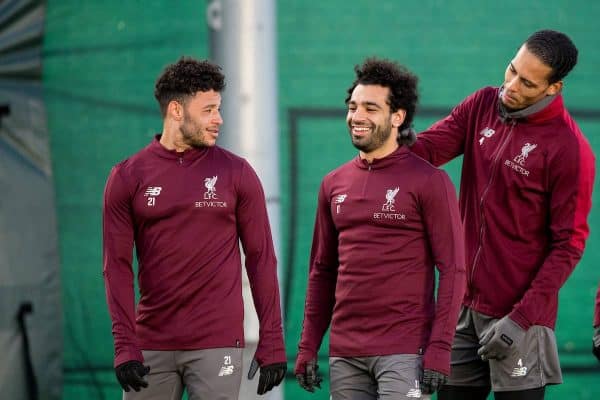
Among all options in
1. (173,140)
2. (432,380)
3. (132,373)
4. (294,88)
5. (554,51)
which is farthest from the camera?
(294,88)

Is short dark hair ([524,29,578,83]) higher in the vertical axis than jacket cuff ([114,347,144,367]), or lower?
higher

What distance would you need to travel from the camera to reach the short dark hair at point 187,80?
16.5 ft

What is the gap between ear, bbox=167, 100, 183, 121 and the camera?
5.04 m

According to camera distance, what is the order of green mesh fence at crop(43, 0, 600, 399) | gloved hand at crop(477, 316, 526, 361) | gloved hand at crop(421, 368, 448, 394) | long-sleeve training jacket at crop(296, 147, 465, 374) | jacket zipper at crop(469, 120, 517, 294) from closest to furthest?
1. gloved hand at crop(421, 368, 448, 394)
2. long-sleeve training jacket at crop(296, 147, 465, 374)
3. gloved hand at crop(477, 316, 526, 361)
4. jacket zipper at crop(469, 120, 517, 294)
5. green mesh fence at crop(43, 0, 600, 399)

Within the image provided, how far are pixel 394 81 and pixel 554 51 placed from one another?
26.9 inches

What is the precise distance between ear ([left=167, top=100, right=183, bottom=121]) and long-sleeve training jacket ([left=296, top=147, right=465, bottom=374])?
76 centimetres

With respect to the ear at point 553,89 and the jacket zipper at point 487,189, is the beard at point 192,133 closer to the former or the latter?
the jacket zipper at point 487,189

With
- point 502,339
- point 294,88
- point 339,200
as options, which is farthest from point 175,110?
point 294,88

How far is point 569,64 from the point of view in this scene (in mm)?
5004

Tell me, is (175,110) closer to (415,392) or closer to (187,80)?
(187,80)

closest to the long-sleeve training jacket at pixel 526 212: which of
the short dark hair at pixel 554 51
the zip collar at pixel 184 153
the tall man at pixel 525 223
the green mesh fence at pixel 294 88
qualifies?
the tall man at pixel 525 223

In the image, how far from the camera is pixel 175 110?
504cm

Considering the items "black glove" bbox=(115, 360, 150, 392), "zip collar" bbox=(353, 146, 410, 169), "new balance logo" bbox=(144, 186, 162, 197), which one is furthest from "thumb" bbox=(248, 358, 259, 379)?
"zip collar" bbox=(353, 146, 410, 169)

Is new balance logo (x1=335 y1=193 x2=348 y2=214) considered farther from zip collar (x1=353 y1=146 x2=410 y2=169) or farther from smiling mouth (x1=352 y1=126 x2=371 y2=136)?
smiling mouth (x1=352 y1=126 x2=371 y2=136)
